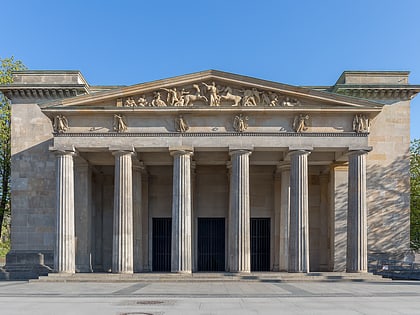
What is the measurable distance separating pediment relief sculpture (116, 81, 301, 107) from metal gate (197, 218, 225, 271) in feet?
38.3

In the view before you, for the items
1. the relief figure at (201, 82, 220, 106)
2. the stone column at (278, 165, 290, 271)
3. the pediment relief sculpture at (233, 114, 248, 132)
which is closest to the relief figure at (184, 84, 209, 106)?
the relief figure at (201, 82, 220, 106)

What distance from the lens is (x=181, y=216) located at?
101ft

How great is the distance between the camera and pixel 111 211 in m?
38.6

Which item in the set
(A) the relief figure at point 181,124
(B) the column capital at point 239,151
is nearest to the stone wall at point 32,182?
(A) the relief figure at point 181,124

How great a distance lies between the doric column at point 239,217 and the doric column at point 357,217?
6649mm

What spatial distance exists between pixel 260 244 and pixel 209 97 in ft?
45.8

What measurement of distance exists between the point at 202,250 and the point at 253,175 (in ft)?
24.2

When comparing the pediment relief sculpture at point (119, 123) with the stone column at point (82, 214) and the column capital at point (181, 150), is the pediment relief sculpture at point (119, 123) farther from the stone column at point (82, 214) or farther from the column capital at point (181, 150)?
the stone column at point (82, 214)

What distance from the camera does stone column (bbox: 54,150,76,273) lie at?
100 feet

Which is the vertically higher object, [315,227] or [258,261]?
[315,227]

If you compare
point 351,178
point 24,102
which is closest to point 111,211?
point 24,102

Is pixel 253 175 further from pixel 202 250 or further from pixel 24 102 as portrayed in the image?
pixel 24 102

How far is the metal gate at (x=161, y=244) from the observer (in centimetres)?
3862
